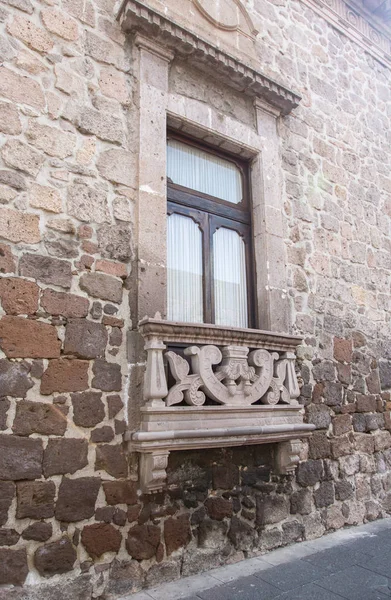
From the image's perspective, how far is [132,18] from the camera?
383cm

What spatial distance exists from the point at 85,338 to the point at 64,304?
0.89 feet

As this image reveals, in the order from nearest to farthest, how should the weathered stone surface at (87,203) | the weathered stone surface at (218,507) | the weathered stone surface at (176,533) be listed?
1. the weathered stone surface at (176,533)
2. the weathered stone surface at (87,203)
3. the weathered stone surface at (218,507)

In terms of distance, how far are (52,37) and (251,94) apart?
2.05 metres

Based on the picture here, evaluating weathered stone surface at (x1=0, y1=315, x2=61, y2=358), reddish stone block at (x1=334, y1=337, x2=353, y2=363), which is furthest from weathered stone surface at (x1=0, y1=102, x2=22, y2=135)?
reddish stone block at (x1=334, y1=337, x2=353, y2=363)

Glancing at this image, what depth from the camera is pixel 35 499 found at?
2.77m

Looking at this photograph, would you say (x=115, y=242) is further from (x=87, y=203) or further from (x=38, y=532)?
(x=38, y=532)

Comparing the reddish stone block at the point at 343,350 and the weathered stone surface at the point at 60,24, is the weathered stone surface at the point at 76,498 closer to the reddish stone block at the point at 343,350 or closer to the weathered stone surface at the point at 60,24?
the reddish stone block at the point at 343,350

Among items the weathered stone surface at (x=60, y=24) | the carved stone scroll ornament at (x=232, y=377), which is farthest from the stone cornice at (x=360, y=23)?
the carved stone scroll ornament at (x=232, y=377)

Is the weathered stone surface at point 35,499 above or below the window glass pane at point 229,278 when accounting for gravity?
below

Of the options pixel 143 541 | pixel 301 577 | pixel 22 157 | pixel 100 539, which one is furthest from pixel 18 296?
pixel 301 577

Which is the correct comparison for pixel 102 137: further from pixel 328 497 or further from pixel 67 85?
pixel 328 497

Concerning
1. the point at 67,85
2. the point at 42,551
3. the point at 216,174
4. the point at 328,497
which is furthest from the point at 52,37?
the point at 328,497

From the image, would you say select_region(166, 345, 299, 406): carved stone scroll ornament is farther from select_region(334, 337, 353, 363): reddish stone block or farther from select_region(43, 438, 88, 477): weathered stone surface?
select_region(334, 337, 353, 363): reddish stone block

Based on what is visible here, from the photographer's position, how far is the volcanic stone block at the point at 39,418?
2805 millimetres
